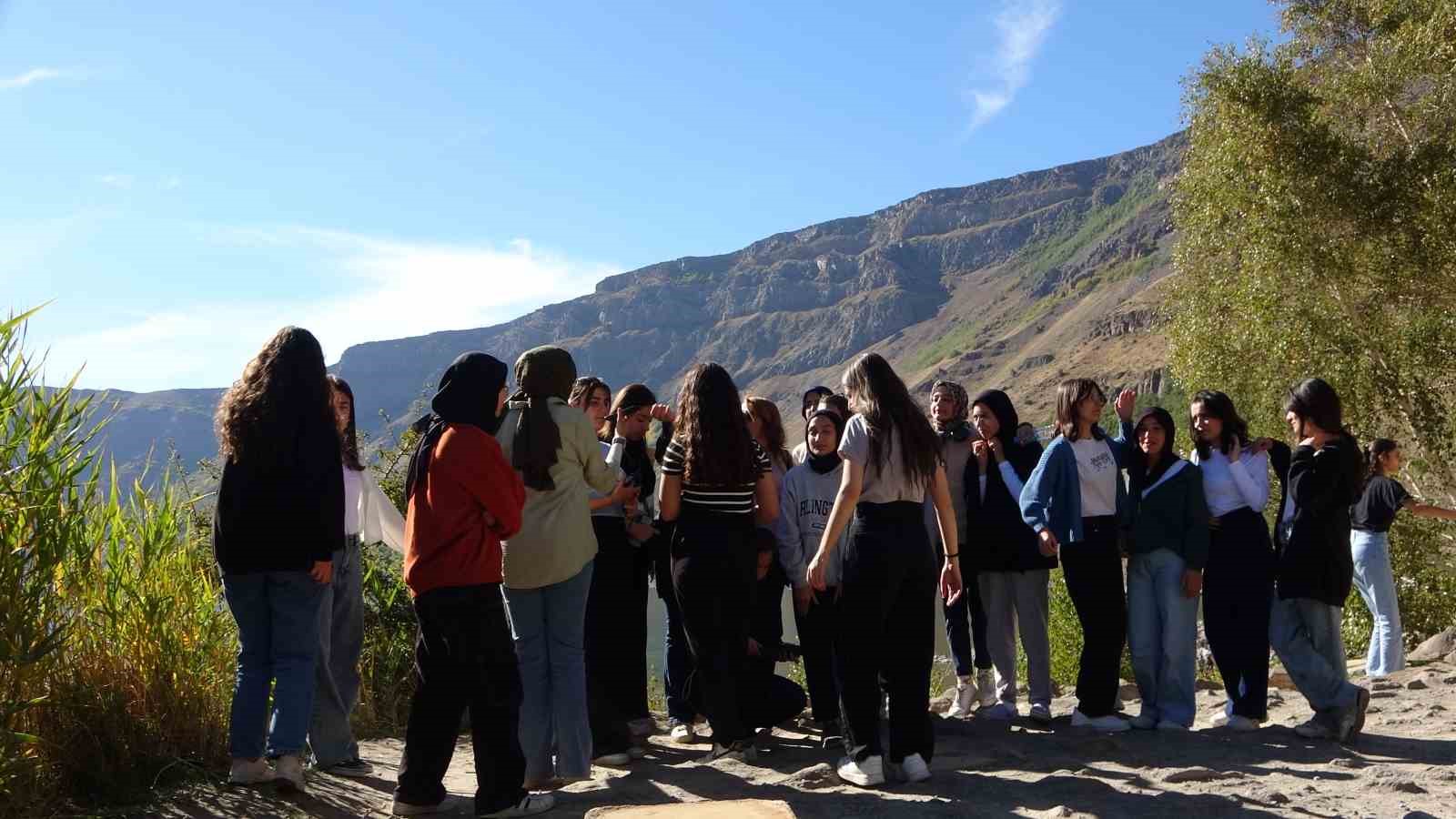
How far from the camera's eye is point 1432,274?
54.7ft

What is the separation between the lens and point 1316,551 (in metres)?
6.32

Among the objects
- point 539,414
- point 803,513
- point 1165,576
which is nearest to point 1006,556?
point 1165,576

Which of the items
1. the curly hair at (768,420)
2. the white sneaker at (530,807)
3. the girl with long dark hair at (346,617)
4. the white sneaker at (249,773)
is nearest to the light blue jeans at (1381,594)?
the curly hair at (768,420)

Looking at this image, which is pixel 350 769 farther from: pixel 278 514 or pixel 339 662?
pixel 278 514

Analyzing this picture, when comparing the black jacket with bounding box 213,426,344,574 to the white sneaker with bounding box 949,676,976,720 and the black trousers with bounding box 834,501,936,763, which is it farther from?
the white sneaker with bounding box 949,676,976,720

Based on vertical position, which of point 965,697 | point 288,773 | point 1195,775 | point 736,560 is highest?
point 736,560

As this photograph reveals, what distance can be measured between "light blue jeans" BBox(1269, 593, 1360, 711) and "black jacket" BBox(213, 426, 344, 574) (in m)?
4.93

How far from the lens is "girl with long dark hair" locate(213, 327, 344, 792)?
190 inches

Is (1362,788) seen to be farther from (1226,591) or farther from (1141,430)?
(1141,430)

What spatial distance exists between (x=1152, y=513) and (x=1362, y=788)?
5.92ft

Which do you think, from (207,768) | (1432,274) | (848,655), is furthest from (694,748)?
(1432,274)

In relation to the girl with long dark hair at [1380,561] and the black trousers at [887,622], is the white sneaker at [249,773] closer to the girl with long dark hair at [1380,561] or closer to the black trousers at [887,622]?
the black trousers at [887,622]

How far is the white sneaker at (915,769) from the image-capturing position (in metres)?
5.30

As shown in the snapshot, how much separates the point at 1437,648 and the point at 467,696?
8.16 metres
